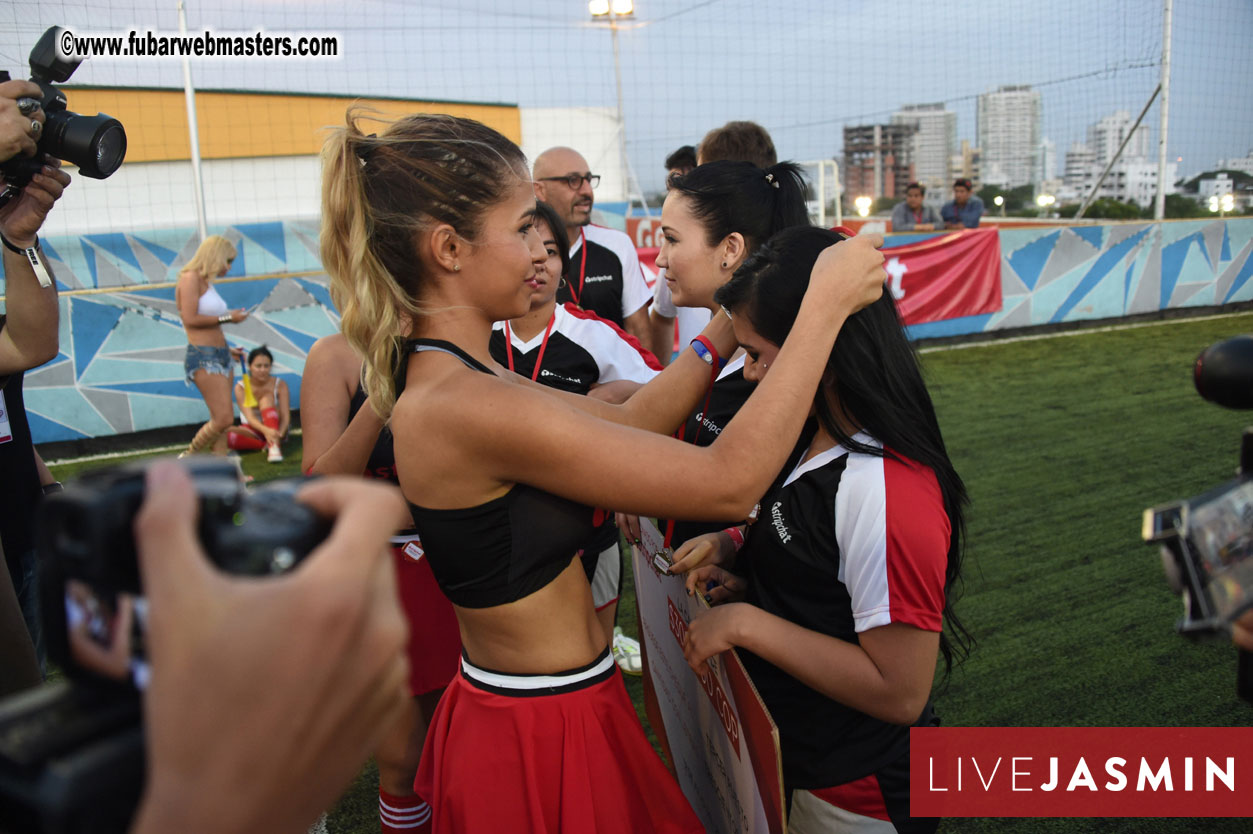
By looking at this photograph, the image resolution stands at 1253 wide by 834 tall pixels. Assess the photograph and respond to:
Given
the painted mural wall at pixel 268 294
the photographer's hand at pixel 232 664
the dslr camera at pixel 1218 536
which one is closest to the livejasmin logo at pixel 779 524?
the dslr camera at pixel 1218 536

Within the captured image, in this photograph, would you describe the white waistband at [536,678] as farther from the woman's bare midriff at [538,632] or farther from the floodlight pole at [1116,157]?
the floodlight pole at [1116,157]

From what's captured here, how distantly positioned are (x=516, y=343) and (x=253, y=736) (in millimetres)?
2707

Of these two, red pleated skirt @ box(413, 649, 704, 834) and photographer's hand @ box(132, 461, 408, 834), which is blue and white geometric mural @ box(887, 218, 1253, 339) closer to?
red pleated skirt @ box(413, 649, 704, 834)

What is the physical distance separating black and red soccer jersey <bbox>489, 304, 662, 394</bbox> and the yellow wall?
14527 mm

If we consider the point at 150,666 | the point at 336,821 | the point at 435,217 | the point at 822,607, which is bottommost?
the point at 336,821

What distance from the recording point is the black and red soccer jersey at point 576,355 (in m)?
3.05

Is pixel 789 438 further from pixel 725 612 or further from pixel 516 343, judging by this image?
pixel 516 343

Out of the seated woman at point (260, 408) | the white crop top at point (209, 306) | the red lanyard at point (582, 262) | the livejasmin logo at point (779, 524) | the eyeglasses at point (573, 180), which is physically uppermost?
the eyeglasses at point (573, 180)

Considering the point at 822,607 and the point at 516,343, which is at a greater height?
the point at 516,343

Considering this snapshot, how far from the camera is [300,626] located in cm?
50

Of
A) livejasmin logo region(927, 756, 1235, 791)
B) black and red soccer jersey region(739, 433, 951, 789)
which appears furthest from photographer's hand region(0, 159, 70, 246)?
livejasmin logo region(927, 756, 1235, 791)

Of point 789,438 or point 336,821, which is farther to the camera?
point 336,821

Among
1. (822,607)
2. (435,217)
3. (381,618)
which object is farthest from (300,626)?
(822,607)

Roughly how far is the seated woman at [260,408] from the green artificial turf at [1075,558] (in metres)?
0.25
